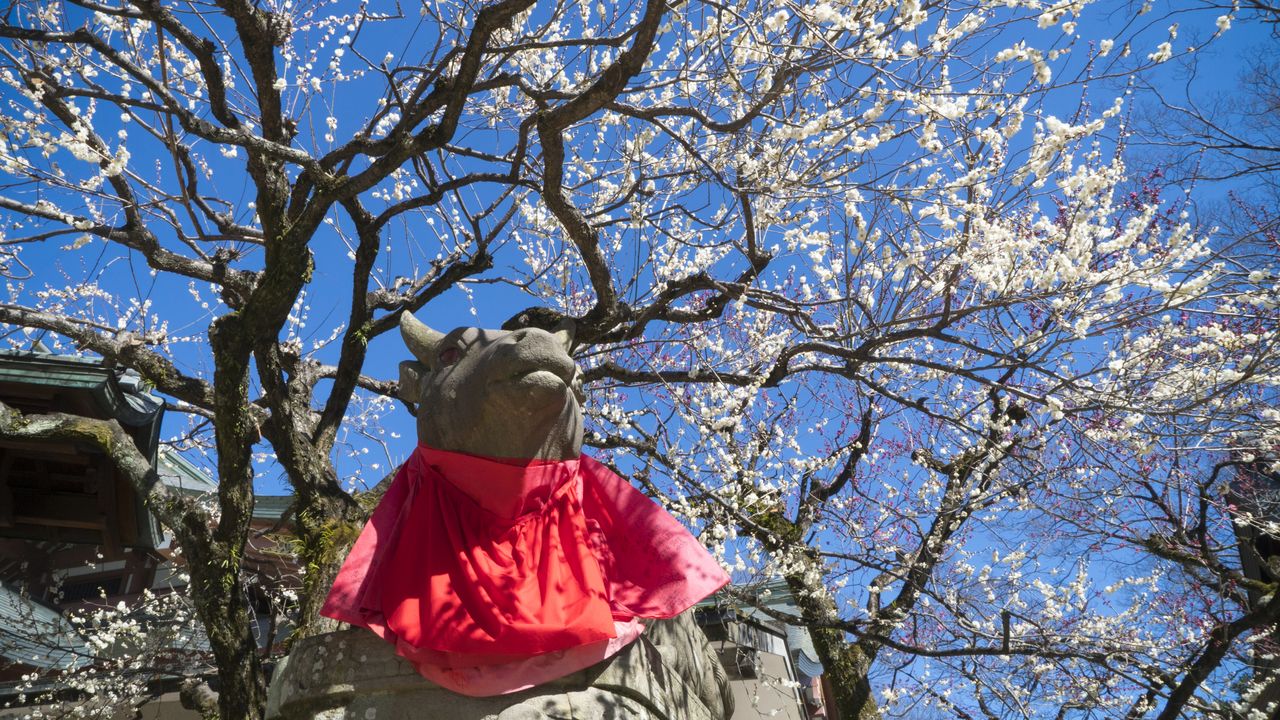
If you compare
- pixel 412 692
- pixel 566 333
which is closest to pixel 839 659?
pixel 566 333

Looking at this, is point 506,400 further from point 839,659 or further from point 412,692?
point 839,659

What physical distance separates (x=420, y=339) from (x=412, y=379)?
17cm

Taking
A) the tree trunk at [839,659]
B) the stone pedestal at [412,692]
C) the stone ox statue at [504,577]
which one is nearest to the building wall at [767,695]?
the tree trunk at [839,659]

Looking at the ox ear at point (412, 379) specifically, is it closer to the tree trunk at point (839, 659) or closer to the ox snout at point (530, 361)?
the ox snout at point (530, 361)

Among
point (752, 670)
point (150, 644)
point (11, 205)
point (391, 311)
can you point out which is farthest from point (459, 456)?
point (752, 670)

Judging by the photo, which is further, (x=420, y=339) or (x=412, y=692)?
(x=420, y=339)

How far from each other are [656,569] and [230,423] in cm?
296

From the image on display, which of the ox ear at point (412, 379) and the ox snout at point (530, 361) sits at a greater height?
the ox ear at point (412, 379)

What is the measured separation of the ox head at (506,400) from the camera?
3.17 metres

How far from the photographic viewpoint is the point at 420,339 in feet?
12.2

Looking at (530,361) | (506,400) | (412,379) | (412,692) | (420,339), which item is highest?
(420,339)

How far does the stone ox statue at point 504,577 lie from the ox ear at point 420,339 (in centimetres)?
1

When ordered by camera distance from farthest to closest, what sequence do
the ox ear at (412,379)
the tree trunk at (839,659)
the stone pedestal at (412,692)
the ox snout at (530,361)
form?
the tree trunk at (839,659)
the ox ear at (412,379)
the ox snout at (530,361)
the stone pedestal at (412,692)

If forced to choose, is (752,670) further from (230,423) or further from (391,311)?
(230,423)
